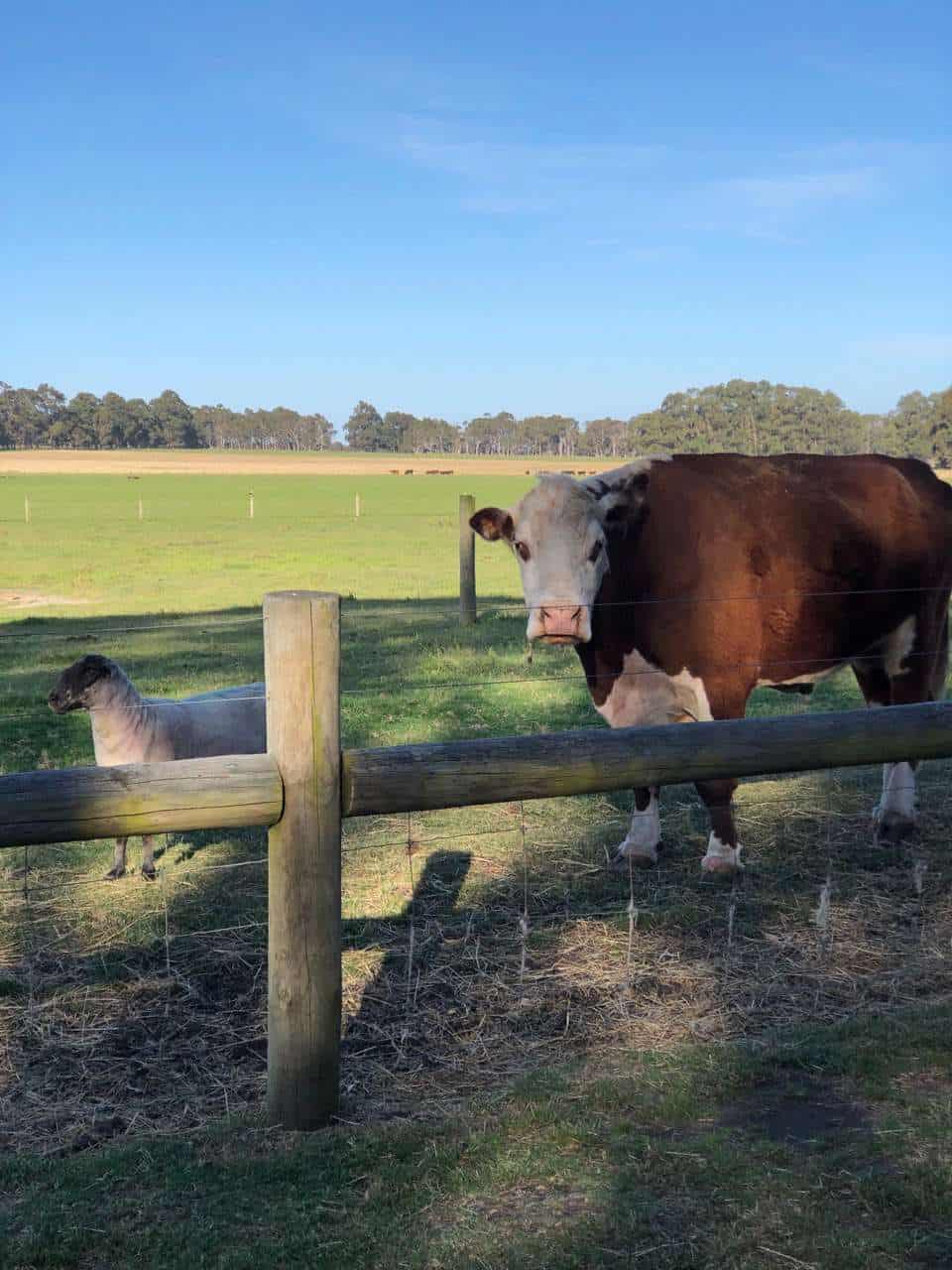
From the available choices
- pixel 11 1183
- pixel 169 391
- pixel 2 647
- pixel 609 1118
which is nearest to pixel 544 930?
pixel 609 1118

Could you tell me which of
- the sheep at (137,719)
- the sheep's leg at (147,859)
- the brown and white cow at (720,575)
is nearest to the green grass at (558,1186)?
the brown and white cow at (720,575)

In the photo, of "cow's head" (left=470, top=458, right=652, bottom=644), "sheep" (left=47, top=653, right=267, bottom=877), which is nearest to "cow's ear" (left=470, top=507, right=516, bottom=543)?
"cow's head" (left=470, top=458, right=652, bottom=644)

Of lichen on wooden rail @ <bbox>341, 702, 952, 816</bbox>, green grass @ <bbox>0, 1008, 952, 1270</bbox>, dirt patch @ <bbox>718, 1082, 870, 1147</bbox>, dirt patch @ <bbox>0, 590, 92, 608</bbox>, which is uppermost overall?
lichen on wooden rail @ <bbox>341, 702, 952, 816</bbox>

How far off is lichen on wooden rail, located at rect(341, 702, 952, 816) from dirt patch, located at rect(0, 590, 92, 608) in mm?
17632

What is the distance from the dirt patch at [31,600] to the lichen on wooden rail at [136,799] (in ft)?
57.8

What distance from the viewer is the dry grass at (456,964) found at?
4.20m

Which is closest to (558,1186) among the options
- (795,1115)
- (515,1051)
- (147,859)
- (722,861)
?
(795,1115)

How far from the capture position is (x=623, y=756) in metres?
3.99

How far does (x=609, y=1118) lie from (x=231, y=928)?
2.07m

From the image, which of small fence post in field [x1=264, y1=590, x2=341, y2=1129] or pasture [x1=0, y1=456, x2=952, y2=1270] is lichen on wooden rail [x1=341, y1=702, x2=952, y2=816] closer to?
small fence post in field [x1=264, y1=590, x2=341, y2=1129]

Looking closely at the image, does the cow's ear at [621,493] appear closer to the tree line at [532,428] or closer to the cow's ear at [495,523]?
the cow's ear at [495,523]

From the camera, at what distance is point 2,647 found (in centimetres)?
1505

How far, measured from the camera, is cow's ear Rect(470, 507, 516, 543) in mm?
6277

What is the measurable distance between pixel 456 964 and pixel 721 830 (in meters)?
1.80
